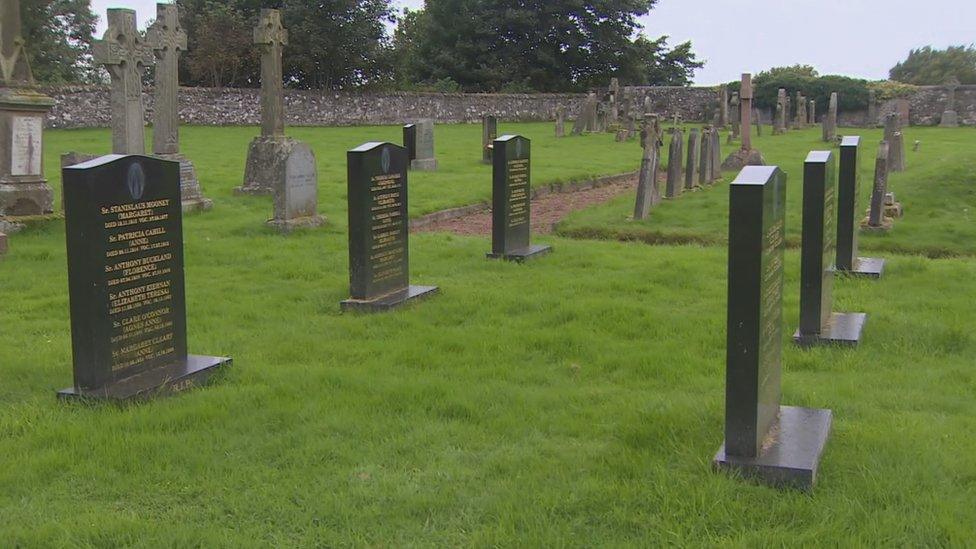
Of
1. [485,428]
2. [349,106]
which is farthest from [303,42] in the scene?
[485,428]

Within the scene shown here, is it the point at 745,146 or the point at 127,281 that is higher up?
the point at 745,146

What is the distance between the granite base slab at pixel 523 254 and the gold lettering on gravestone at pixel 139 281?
187 inches

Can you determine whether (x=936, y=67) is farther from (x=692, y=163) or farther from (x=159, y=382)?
(x=159, y=382)

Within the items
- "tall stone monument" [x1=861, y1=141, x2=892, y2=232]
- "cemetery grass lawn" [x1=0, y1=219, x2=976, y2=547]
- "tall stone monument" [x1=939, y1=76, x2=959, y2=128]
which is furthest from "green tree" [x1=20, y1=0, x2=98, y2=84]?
"tall stone monument" [x1=939, y1=76, x2=959, y2=128]

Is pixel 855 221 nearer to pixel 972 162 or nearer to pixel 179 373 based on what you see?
pixel 179 373

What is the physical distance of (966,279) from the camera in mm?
8695

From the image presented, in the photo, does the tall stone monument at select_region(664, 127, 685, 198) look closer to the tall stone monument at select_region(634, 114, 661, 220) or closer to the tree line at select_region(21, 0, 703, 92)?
the tall stone monument at select_region(634, 114, 661, 220)

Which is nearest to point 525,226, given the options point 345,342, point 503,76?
point 345,342

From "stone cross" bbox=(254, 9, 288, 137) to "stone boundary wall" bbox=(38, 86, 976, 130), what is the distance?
15083 mm

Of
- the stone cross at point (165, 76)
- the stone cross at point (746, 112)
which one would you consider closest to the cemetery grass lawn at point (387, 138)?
the stone cross at point (165, 76)

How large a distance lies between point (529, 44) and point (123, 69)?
42.0 metres

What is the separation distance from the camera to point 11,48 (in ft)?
38.0

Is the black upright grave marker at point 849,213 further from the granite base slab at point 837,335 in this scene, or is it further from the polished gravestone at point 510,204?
the polished gravestone at point 510,204

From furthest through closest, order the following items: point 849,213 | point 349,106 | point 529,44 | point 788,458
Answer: point 529,44, point 349,106, point 849,213, point 788,458
